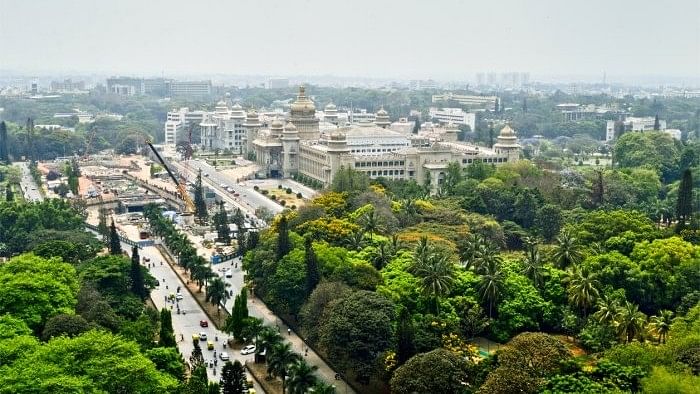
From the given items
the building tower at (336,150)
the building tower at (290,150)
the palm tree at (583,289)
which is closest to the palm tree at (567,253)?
the palm tree at (583,289)

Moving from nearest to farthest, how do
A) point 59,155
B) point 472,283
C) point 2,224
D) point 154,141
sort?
point 472,283
point 2,224
point 59,155
point 154,141

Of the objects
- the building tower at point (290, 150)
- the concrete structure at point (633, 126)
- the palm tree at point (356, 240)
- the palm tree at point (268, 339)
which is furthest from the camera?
the concrete structure at point (633, 126)

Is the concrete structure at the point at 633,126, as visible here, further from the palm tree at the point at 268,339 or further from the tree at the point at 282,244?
the palm tree at the point at 268,339

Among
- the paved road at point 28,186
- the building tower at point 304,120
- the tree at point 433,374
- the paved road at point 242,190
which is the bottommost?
the paved road at point 28,186

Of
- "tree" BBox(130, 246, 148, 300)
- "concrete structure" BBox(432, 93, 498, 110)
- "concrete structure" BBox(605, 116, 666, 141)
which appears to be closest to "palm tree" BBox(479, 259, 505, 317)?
"tree" BBox(130, 246, 148, 300)

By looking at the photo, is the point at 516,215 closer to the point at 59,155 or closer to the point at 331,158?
the point at 331,158

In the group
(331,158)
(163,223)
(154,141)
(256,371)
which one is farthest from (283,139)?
(256,371)
